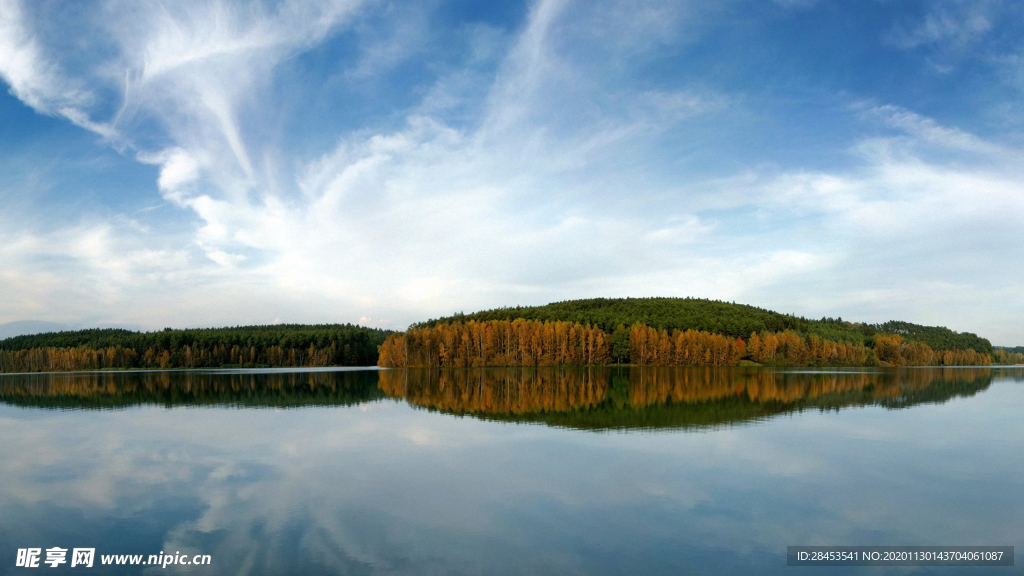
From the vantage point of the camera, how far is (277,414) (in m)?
33.0

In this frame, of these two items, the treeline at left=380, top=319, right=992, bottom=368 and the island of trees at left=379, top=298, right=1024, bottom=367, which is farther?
the island of trees at left=379, top=298, right=1024, bottom=367

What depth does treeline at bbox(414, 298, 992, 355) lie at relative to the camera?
5541 inches

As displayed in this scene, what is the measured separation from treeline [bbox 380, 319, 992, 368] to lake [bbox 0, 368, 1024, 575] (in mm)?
88067

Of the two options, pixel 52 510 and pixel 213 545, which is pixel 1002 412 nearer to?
pixel 213 545

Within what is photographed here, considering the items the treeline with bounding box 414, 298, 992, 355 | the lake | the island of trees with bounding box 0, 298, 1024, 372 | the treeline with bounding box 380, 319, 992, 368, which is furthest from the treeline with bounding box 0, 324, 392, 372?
the lake

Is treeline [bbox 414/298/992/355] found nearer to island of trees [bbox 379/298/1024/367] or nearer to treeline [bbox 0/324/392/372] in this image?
island of trees [bbox 379/298/1024/367]

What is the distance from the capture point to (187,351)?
14388 centimetres

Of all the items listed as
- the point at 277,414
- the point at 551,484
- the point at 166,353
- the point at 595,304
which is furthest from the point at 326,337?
the point at 551,484

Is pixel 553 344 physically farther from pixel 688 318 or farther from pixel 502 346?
pixel 688 318

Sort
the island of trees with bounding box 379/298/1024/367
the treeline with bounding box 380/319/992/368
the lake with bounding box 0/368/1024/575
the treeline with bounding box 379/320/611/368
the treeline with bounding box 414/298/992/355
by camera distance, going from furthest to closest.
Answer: the treeline with bounding box 414/298/992/355
the island of trees with bounding box 379/298/1024/367
the treeline with bounding box 380/319/992/368
the treeline with bounding box 379/320/611/368
the lake with bounding box 0/368/1024/575

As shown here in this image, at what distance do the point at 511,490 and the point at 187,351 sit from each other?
499ft

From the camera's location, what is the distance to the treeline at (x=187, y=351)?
144 m

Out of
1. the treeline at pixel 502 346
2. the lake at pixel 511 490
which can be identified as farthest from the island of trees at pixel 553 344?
the lake at pixel 511 490

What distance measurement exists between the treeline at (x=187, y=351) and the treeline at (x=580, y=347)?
→ 3502 centimetres
